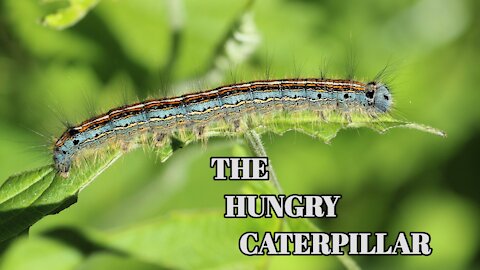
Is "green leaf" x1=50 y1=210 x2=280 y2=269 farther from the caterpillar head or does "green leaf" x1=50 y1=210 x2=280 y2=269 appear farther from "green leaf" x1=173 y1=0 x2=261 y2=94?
the caterpillar head

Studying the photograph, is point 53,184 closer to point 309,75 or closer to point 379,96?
point 379,96

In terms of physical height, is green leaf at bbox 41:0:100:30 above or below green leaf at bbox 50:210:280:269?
above

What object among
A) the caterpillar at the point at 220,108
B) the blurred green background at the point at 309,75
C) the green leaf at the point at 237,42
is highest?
the blurred green background at the point at 309,75

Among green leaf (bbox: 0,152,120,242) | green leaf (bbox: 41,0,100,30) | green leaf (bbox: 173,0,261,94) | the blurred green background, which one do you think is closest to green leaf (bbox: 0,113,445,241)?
green leaf (bbox: 0,152,120,242)

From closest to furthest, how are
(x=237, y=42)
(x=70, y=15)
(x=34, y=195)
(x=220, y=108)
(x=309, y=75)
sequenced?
(x=34, y=195) → (x=70, y=15) → (x=237, y=42) → (x=220, y=108) → (x=309, y=75)

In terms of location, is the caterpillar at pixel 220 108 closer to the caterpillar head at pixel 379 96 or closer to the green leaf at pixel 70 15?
the caterpillar head at pixel 379 96

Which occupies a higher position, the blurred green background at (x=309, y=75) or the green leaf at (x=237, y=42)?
the blurred green background at (x=309, y=75)

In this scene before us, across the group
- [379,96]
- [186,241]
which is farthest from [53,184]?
[379,96]

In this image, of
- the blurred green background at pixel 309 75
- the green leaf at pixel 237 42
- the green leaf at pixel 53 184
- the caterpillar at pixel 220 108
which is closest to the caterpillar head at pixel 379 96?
the caterpillar at pixel 220 108
